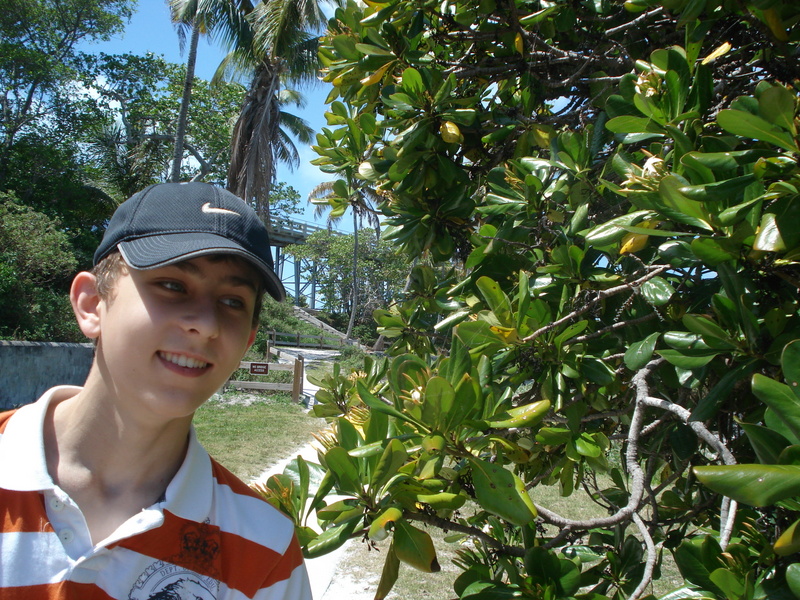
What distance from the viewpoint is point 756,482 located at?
89 centimetres

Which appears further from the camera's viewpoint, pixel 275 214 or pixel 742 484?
pixel 275 214

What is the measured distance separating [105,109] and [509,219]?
22336mm

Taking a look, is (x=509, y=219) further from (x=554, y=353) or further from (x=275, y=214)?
(x=275, y=214)

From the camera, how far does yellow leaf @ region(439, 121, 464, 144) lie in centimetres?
186

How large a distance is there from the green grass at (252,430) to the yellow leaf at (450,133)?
575 centimetres

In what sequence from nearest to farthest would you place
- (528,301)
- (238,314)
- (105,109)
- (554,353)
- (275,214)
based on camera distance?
(238,314) → (528,301) → (554,353) → (105,109) → (275,214)

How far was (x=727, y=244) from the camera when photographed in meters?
1.21

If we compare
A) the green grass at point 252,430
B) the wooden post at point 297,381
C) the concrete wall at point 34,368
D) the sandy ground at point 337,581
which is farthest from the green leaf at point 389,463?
the wooden post at point 297,381

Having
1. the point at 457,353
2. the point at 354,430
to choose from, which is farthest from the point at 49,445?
the point at 457,353

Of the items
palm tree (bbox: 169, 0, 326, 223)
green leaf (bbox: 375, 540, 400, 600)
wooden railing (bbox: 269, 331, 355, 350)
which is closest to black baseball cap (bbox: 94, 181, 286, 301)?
green leaf (bbox: 375, 540, 400, 600)

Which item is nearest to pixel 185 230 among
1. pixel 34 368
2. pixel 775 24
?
pixel 775 24

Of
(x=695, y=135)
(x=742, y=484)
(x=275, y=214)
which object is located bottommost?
(x=742, y=484)

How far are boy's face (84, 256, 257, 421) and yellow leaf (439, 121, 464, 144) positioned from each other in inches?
36.2

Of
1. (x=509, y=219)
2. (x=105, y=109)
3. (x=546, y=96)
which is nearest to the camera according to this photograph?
(x=509, y=219)
